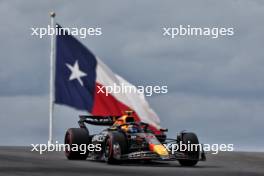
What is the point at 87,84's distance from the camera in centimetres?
3456

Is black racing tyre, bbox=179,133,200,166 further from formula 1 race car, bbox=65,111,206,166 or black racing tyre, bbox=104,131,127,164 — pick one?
black racing tyre, bbox=104,131,127,164

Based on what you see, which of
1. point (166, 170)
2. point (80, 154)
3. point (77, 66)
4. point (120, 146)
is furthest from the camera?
point (77, 66)

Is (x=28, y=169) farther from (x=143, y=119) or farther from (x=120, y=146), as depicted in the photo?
(x=143, y=119)

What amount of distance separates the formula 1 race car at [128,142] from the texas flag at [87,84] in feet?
7.67

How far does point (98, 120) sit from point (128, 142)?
3768 mm

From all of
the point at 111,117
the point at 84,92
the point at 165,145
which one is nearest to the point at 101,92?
the point at 84,92

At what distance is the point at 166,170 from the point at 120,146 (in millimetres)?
2586

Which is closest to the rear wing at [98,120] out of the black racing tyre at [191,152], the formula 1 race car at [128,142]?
the formula 1 race car at [128,142]

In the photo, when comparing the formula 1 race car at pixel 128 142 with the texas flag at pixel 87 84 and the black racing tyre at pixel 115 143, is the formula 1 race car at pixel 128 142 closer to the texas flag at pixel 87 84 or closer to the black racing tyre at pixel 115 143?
the black racing tyre at pixel 115 143

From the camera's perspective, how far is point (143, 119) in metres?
32.8

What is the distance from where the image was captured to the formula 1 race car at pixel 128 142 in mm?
27219

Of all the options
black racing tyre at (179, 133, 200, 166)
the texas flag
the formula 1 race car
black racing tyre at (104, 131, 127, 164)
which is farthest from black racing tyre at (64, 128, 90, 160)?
black racing tyre at (179, 133, 200, 166)

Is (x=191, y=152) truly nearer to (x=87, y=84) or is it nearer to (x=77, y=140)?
(x=77, y=140)

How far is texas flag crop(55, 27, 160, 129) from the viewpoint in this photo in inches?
1330
